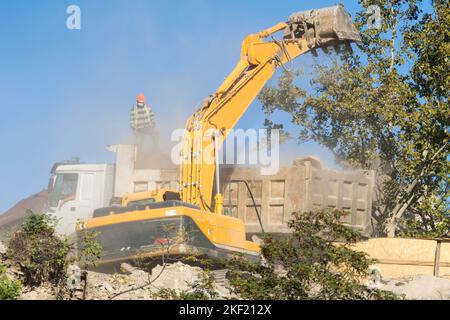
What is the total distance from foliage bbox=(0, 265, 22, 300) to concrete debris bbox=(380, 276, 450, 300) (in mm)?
5317

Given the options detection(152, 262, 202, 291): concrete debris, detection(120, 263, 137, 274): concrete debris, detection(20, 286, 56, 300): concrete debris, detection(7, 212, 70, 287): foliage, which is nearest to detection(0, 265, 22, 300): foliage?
detection(20, 286, 56, 300): concrete debris

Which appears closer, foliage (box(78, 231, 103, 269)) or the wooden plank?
foliage (box(78, 231, 103, 269))

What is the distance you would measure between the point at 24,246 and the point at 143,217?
2751 mm

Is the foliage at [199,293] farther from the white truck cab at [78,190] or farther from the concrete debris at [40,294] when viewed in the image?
the white truck cab at [78,190]

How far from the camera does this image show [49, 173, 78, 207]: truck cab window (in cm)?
2017

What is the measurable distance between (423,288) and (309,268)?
3499mm

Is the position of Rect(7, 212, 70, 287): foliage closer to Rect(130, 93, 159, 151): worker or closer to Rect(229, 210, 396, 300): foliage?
Rect(229, 210, 396, 300): foliage

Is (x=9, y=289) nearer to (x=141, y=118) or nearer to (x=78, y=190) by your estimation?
(x=78, y=190)

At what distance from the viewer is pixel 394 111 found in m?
22.1

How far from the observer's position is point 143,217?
15.4m

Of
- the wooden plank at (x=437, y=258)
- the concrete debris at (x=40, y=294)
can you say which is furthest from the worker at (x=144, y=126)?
the concrete debris at (x=40, y=294)

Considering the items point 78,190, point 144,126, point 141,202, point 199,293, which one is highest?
point 144,126

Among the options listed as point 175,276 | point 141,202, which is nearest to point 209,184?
point 141,202
